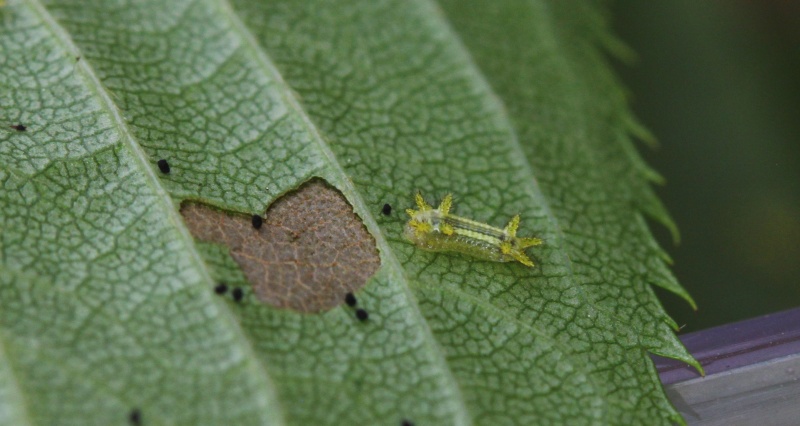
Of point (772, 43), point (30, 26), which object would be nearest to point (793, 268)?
point (772, 43)

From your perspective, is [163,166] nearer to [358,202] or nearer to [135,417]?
[358,202]

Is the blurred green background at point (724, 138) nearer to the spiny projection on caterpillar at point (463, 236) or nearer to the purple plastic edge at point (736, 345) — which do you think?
the purple plastic edge at point (736, 345)

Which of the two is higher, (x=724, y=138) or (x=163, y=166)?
(x=163, y=166)

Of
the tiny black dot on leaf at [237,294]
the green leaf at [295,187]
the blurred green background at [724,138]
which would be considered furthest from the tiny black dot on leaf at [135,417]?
the blurred green background at [724,138]

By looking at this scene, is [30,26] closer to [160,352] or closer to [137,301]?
[137,301]

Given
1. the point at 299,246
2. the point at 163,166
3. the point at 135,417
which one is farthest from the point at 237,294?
the point at 163,166

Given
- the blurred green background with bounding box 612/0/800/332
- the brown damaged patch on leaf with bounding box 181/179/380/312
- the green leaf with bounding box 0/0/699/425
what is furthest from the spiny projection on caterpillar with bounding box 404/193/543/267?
the blurred green background with bounding box 612/0/800/332

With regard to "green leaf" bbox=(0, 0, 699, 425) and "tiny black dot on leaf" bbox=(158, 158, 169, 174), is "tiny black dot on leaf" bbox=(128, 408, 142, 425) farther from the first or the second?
"tiny black dot on leaf" bbox=(158, 158, 169, 174)
